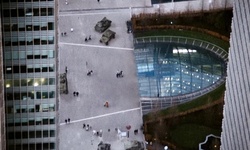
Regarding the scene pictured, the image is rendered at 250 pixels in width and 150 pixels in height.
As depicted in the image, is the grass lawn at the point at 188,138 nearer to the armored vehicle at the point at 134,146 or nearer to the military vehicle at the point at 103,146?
the armored vehicle at the point at 134,146

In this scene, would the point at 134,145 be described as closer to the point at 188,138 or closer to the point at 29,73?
the point at 188,138

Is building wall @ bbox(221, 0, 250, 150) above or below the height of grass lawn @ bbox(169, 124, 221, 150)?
above

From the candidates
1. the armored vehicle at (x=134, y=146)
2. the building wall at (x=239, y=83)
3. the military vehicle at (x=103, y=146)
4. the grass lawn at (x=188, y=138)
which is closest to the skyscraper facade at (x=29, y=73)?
the building wall at (x=239, y=83)

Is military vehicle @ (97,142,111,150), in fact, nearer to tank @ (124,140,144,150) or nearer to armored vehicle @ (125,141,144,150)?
tank @ (124,140,144,150)

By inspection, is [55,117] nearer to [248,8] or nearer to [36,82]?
[36,82]

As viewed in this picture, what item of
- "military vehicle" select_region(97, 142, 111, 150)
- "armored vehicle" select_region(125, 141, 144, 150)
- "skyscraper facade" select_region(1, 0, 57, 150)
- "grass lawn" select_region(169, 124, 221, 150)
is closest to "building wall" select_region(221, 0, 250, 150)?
"skyscraper facade" select_region(1, 0, 57, 150)

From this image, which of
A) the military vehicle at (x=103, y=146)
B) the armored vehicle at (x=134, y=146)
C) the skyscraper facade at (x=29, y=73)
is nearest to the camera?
the skyscraper facade at (x=29, y=73)

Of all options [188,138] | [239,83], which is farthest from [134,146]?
[239,83]
